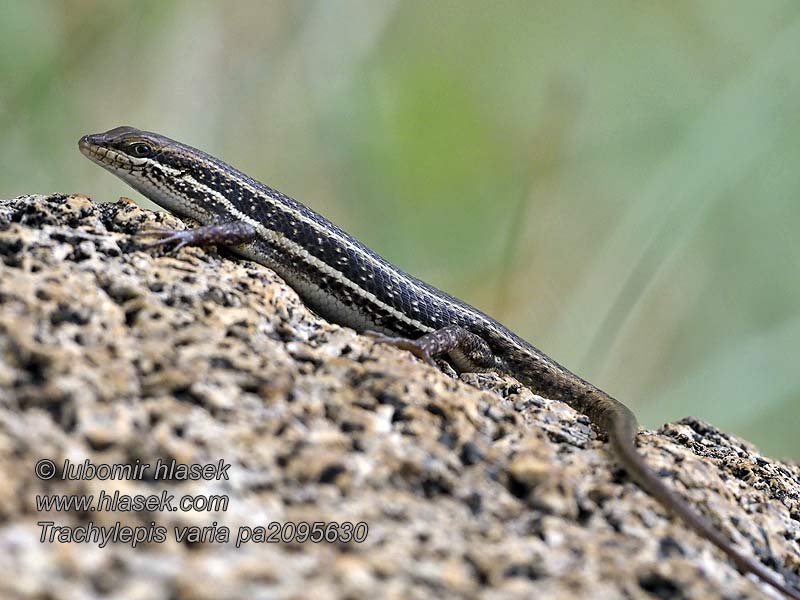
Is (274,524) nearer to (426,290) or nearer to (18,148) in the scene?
(426,290)

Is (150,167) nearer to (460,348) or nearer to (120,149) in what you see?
(120,149)

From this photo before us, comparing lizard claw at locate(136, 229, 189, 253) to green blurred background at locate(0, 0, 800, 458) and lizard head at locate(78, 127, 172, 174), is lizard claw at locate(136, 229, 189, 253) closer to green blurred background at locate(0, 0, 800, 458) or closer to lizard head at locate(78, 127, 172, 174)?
lizard head at locate(78, 127, 172, 174)

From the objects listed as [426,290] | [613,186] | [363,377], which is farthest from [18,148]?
[613,186]

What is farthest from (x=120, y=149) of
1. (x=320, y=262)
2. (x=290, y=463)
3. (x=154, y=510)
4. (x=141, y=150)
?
(x=154, y=510)

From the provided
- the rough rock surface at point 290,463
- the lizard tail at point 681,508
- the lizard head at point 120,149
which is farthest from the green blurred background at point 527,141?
the rough rock surface at point 290,463

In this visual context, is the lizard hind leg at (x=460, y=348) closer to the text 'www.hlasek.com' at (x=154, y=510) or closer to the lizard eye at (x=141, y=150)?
the lizard eye at (x=141, y=150)

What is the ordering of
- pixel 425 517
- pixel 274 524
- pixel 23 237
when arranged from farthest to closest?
pixel 23 237, pixel 425 517, pixel 274 524

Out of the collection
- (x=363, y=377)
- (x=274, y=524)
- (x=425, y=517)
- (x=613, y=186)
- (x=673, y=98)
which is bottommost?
(x=274, y=524)
